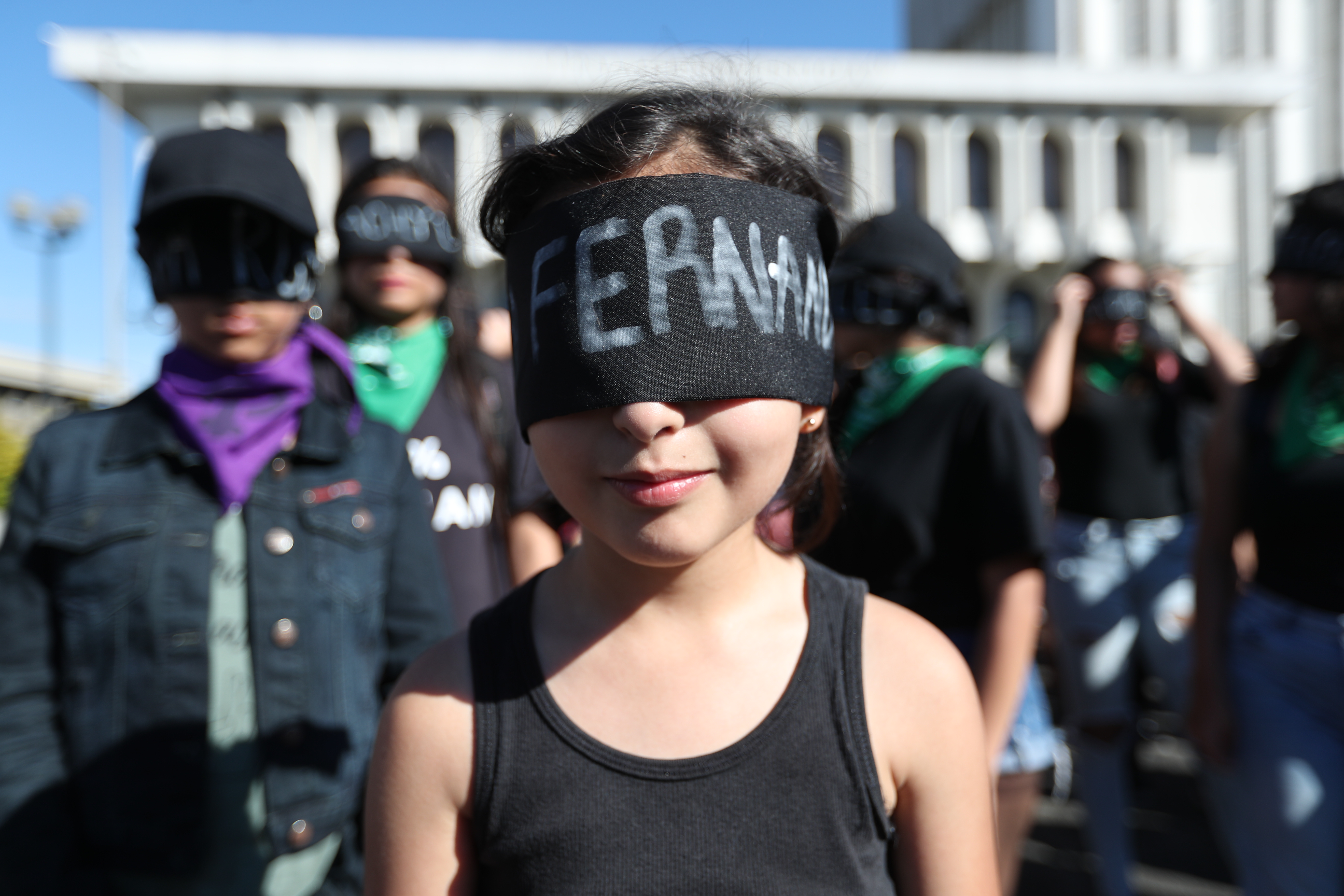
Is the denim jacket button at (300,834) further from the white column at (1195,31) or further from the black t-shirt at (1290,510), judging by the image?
the white column at (1195,31)

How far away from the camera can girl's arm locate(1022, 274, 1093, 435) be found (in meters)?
3.31

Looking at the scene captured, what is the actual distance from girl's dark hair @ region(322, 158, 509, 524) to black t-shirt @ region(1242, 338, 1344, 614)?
71.7 inches

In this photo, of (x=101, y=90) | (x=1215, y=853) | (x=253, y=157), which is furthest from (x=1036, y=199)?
(x=253, y=157)

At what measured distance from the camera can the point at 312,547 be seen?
182cm

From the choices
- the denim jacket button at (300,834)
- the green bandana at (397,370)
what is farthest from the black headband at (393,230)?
the denim jacket button at (300,834)

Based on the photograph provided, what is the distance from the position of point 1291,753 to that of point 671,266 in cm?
196

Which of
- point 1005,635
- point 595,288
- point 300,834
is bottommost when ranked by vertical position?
point 300,834

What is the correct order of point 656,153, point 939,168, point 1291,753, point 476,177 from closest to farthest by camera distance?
point 656,153
point 476,177
point 1291,753
point 939,168

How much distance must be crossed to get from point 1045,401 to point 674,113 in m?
2.45

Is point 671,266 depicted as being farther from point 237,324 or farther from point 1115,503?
point 1115,503

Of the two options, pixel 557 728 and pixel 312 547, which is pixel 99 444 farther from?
pixel 557 728

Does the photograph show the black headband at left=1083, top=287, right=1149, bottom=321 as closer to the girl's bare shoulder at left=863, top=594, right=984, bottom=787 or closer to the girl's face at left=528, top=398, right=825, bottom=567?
the girl's bare shoulder at left=863, top=594, right=984, bottom=787

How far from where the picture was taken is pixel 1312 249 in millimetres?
2424

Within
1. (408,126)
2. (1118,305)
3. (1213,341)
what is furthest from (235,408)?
(408,126)
